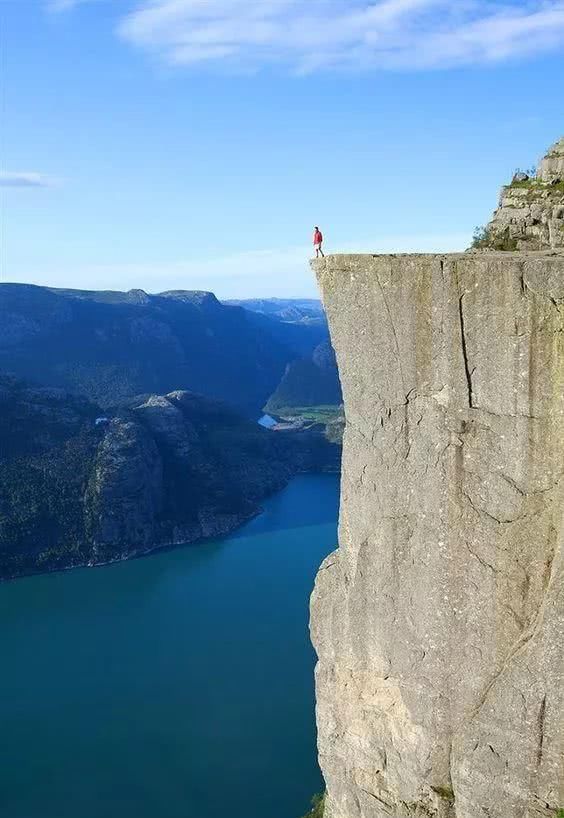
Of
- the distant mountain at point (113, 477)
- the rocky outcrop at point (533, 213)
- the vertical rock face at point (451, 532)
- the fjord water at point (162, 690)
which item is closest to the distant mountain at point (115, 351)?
the distant mountain at point (113, 477)

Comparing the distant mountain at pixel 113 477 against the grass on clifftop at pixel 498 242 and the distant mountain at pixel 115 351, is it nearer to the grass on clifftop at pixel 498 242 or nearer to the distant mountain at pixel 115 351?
the distant mountain at pixel 115 351

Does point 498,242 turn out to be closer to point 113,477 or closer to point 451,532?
point 451,532

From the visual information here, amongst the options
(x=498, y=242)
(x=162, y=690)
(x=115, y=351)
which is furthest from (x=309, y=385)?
(x=498, y=242)

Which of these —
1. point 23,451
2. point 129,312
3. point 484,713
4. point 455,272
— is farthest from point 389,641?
point 129,312

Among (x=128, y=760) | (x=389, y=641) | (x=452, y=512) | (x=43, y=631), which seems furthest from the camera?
(x=43, y=631)

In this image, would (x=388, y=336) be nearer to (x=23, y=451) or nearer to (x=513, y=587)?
(x=513, y=587)
